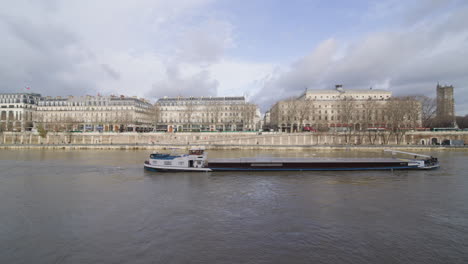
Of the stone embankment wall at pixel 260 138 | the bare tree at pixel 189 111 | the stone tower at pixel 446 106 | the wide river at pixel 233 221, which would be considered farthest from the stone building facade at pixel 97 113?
the stone tower at pixel 446 106

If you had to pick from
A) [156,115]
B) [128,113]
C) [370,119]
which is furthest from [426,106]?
[128,113]

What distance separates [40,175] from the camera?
89.8ft

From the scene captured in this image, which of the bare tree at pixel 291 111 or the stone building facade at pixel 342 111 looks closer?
the stone building facade at pixel 342 111

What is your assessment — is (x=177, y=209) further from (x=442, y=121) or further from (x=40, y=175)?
(x=442, y=121)

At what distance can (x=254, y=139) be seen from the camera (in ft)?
217

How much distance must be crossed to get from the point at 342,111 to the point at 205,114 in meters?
43.8

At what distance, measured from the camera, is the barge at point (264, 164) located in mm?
29312

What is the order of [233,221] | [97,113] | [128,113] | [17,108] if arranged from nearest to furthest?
1. [233,221]
2. [128,113]
3. [97,113]
4. [17,108]

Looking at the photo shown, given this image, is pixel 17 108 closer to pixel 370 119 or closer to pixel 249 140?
pixel 249 140

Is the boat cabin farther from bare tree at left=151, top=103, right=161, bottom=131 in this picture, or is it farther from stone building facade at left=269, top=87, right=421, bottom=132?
bare tree at left=151, top=103, right=161, bottom=131

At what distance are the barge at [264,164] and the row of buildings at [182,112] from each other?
4627cm

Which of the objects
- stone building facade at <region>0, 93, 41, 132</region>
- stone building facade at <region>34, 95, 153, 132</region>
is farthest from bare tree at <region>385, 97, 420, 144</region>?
stone building facade at <region>0, 93, 41, 132</region>

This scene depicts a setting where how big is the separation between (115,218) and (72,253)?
3.74m

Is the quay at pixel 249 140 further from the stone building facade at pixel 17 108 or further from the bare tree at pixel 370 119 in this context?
the stone building facade at pixel 17 108
